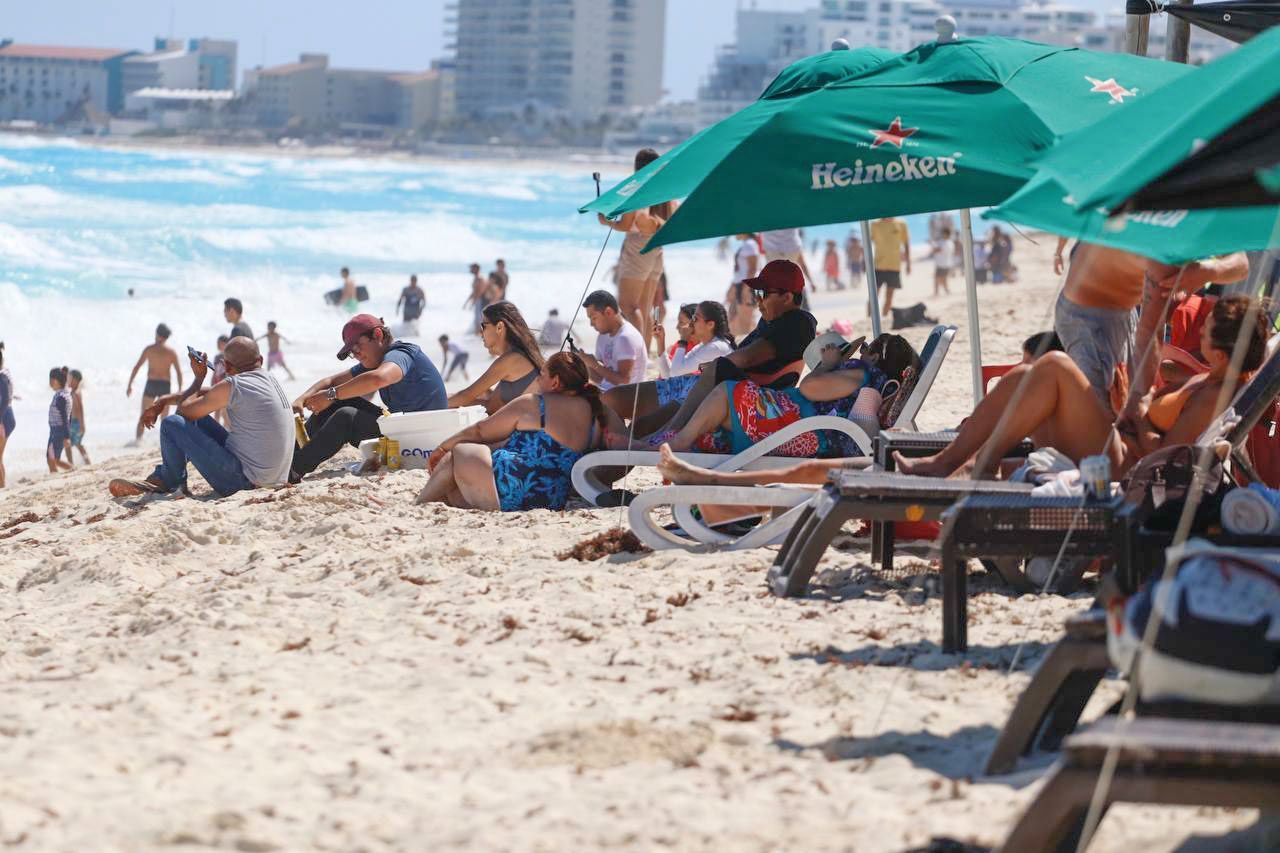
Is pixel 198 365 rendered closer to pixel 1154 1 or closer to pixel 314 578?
pixel 314 578

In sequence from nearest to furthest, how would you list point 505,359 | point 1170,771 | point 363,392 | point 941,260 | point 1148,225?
point 1170,771 < point 1148,225 < point 505,359 < point 363,392 < point 941,260

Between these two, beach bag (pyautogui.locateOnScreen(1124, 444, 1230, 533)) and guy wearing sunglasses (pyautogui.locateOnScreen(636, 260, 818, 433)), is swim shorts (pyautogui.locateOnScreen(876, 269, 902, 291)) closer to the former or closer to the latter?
guy wearing sunglasses (pyautogui.locateOnScreen(636, 260, 818, 433))

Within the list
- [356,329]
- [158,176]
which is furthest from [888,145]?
[158,176]

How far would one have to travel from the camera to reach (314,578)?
5441mm

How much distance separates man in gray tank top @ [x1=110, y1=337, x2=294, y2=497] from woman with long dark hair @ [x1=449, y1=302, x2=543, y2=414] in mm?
919

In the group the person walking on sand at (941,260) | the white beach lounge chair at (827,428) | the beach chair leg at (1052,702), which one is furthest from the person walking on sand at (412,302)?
the beach chair leg at (1052,702)

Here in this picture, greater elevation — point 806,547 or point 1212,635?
point 1212,635

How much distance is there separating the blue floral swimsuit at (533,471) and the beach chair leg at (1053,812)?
3991mm

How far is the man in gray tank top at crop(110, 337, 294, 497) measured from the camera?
7.40 m

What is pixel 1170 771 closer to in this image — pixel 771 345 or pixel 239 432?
pixel 771 345

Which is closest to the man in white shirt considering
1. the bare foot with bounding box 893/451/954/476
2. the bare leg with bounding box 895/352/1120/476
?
the bare foot with bounding box 893/451/954/476

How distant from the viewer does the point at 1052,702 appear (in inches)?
130

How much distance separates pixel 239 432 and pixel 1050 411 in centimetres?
419

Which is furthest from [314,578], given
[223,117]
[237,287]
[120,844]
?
[223,117]
